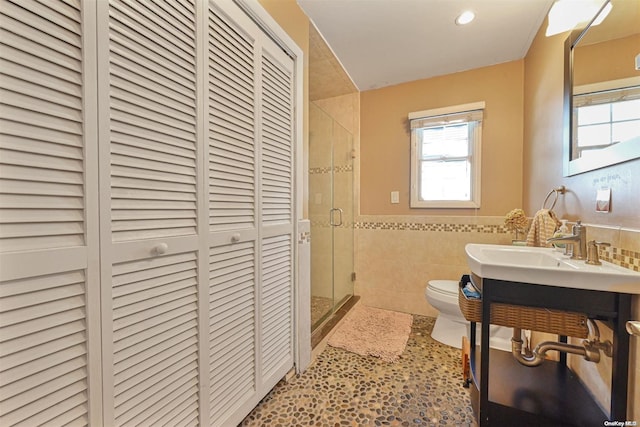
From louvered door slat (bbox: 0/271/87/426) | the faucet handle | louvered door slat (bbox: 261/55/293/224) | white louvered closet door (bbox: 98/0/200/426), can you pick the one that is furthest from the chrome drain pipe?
louvered door slat (bbox: 0/271/87/426)

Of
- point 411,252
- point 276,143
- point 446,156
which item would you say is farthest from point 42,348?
point 446,156

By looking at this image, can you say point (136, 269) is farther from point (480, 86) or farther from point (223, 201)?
point (480, 86)

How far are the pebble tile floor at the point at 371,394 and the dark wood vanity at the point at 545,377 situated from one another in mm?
186

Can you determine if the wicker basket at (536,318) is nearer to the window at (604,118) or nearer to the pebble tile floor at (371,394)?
the pebble tile floor at (371,394)

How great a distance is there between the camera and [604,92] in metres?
1.14

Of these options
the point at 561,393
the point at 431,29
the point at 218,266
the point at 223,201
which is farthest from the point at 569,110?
the point at 218,266

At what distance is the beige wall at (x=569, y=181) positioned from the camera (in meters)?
0.90

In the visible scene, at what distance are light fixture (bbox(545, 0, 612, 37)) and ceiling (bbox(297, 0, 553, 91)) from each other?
0.32ft

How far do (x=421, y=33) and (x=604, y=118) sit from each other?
50.1 inches

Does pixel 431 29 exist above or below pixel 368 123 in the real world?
above

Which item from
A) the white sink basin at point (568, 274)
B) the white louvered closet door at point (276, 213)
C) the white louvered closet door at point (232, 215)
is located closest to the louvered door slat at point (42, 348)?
the white louvered closet door at point (232, 215)

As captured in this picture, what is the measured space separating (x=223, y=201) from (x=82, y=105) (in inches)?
20.6

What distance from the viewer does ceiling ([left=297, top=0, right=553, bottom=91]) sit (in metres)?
1.63

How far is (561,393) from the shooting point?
1223 mm
